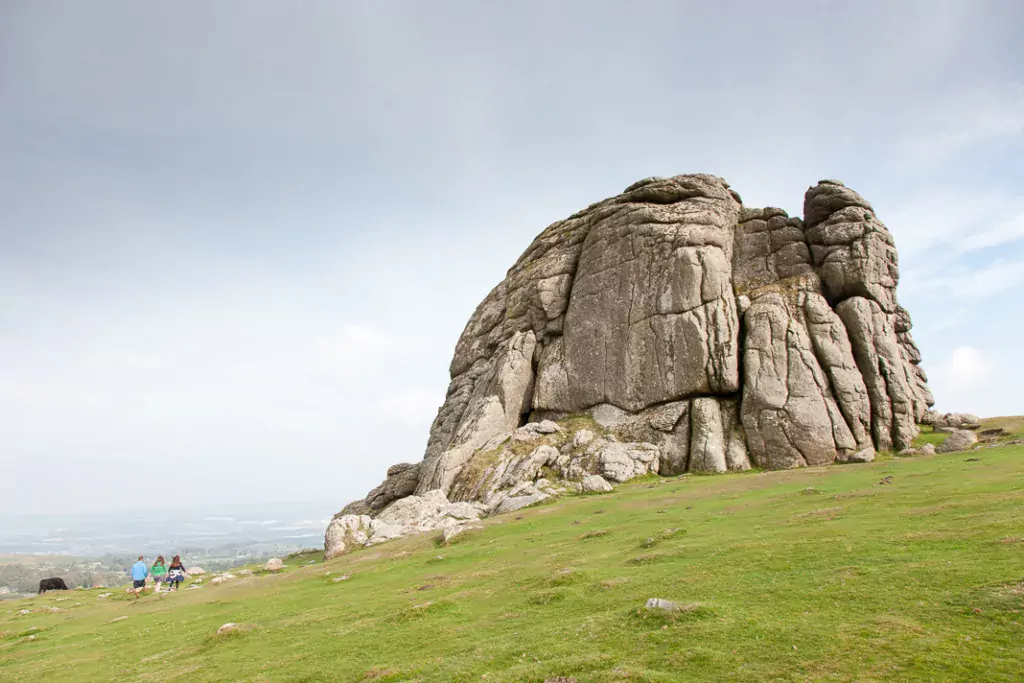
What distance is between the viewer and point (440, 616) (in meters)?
22.8

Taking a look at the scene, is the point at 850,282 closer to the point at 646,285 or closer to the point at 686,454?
the point at 646,285

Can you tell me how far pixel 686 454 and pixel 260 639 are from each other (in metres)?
54.9

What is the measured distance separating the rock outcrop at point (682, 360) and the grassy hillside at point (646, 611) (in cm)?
2171

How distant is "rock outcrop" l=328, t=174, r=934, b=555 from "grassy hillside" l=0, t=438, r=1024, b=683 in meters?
21.7

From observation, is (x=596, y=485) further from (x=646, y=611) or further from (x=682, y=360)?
(x=646, y=611)

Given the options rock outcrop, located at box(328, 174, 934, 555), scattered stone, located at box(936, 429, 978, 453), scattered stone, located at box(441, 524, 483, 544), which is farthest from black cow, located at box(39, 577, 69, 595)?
scattered stone, located at box(936, 429, 978, 453)

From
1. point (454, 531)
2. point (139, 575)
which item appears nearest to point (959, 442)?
point (454, 531)

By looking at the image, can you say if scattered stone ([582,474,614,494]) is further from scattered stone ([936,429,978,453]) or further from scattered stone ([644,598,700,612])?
scattered stone ([644,598,700,612])

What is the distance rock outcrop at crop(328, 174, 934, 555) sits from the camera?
65375 millimetres

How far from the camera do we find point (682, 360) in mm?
73562

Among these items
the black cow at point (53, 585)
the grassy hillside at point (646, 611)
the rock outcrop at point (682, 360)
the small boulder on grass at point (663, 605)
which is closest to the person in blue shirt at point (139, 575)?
the grassy hillside at point (646, 611)

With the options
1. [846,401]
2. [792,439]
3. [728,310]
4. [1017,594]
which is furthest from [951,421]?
[1017,594]

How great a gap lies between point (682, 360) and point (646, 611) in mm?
59235

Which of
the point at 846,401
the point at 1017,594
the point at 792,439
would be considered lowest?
the point at 1017,594
